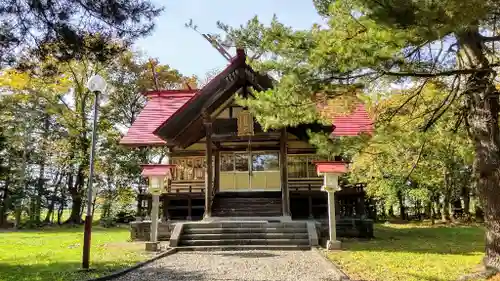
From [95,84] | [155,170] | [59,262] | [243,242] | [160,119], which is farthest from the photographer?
[160,119]

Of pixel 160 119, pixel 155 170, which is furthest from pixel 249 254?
pixel 160 119

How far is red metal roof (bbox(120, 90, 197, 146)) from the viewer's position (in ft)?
50.3

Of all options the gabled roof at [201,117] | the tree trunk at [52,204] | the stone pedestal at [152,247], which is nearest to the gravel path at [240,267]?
the stone pedestal at [152,247]

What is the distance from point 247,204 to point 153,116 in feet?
20.5

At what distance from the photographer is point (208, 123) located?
1309cm

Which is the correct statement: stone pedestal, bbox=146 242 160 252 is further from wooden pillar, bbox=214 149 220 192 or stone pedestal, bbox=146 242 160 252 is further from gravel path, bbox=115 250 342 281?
wooden pillar, bbox=214 149 220 192

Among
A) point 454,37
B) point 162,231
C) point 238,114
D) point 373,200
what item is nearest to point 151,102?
point 238,114

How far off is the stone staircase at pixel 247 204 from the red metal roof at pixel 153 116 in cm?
325

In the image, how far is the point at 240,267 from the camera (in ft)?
24.6

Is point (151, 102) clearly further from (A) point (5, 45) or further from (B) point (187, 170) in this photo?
(A) point (5, 45)

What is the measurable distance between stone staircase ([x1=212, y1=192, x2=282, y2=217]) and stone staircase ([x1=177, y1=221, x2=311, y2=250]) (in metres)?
1.66

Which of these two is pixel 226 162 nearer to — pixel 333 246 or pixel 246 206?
pixel 246 206

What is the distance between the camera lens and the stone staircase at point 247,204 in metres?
13.3

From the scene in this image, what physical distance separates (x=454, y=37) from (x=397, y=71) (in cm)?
143
